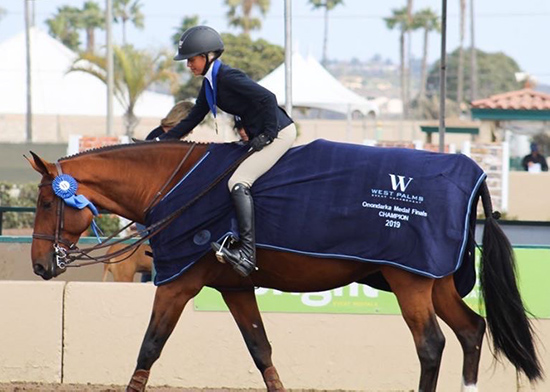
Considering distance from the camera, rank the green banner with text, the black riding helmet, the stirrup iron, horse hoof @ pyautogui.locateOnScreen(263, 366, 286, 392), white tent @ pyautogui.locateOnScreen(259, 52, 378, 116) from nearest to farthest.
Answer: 1. the stirrup iron
2. the black riding helmet
3. horse hoof @ pyautogui.locateOnScreen(263, 366, 286, 392)
4. the green banner with text
5. white tent @ pyautogui.locateOnScreen(259, 52, 378, 116)

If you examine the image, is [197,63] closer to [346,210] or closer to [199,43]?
[199,43]

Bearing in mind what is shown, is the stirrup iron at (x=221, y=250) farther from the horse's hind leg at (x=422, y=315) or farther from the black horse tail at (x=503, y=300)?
the black horse tail at (x=503, y=300)

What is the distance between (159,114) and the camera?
53969mm

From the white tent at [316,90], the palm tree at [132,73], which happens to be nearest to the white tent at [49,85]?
the palm tree at [132,73]

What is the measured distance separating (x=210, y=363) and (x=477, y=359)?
2.24 m

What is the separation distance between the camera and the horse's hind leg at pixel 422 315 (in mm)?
6391

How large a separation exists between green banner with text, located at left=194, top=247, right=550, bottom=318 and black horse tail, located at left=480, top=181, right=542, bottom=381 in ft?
3.77

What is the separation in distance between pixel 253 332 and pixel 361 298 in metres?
1.47

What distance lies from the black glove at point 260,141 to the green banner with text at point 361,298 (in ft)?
6.22

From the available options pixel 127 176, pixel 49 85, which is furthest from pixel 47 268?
pixel 49 85

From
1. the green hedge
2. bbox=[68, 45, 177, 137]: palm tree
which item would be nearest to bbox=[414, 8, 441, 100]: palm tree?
bbox=[68, 45, 177, 137]: palm tree

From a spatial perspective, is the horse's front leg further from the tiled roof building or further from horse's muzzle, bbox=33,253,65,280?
the tiled roof building

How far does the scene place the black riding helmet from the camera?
21.3ft

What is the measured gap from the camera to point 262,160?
6469 mm
